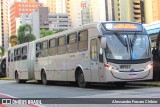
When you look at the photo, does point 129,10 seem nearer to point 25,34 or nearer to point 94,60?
point 25,34

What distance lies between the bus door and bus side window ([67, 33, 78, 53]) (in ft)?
7.02

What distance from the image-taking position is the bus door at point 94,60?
16.9 m

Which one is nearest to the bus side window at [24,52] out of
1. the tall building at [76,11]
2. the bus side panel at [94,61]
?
the bus side panel at [94,61]

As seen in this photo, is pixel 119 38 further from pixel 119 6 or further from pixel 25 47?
pixel 119 6

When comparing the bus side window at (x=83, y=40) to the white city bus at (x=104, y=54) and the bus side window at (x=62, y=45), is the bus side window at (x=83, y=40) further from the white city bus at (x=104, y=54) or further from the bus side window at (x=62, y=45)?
the bus side window at (x=62, y=45)

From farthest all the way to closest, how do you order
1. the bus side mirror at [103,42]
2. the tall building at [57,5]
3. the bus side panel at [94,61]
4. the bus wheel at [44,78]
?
the tall building at [57,5]
the bus wheel at [44,78]
the bus side panel at [94,61]
the bus side mirror at [103,42]

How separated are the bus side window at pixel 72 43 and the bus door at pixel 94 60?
7.02 feet

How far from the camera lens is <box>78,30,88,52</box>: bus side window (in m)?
18.1

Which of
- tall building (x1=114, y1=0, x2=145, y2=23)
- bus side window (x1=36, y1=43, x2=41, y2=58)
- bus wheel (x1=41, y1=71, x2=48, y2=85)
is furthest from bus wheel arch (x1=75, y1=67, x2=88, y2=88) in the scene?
tall building (x1=114, y1=0, x2=145, y2=23)

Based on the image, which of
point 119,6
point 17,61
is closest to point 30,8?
point 119,6

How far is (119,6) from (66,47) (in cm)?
9811

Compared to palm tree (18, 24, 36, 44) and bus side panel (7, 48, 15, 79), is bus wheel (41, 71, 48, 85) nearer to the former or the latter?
bus side panel (7, 48, 15, 79)

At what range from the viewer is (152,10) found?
109m

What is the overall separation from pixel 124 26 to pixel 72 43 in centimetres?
371
